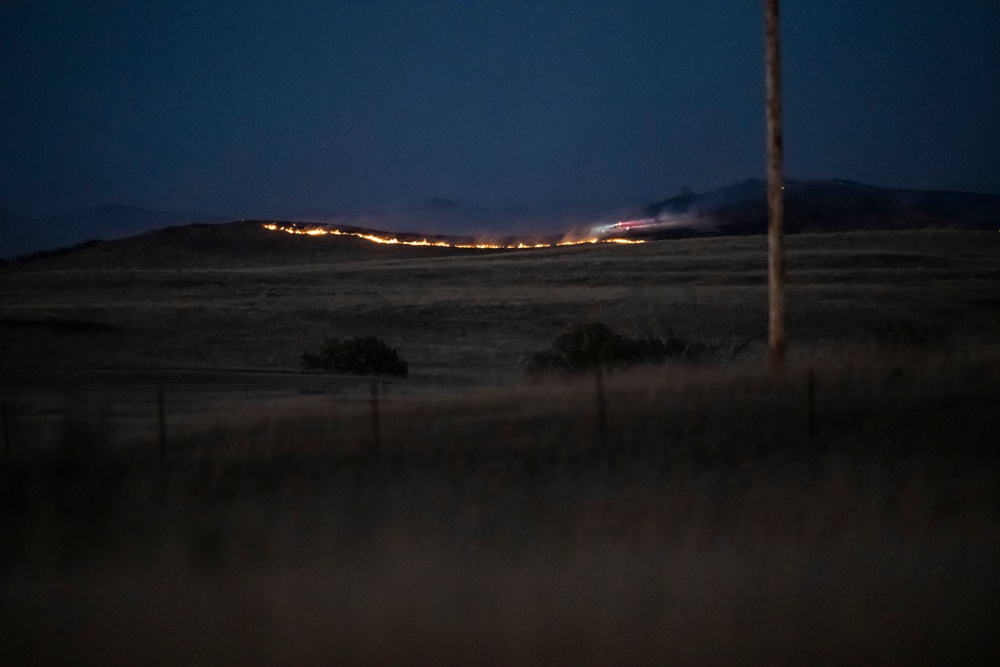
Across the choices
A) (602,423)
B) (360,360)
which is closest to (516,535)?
(602,423)

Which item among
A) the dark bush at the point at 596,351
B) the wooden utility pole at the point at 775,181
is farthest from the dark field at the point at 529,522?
the dark bush at the point at 596,351

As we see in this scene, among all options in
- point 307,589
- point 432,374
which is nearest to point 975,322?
point 432,374

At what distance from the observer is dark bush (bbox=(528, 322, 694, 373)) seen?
22359mm

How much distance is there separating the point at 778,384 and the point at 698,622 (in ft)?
24.4

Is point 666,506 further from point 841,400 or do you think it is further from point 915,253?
point 915,253

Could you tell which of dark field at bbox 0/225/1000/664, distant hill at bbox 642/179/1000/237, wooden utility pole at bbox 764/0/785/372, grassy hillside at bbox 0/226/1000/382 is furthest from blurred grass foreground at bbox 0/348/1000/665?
distant hill at bbox 642/179/1000/237

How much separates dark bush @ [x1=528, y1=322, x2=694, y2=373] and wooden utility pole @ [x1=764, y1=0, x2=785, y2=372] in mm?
6707

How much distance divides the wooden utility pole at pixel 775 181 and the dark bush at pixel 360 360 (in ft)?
44.7

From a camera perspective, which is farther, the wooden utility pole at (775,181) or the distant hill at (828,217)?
the distant hill at (828,217)

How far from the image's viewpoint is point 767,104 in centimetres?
1477

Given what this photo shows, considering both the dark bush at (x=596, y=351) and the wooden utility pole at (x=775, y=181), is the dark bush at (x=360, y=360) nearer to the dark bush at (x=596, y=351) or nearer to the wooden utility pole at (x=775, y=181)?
the dark bush at (x=596, y=351)

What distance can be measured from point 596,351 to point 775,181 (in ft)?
27.8

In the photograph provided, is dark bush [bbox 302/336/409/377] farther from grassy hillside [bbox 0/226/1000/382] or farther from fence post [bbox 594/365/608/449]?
fence post [bbox 594/365/608/449]

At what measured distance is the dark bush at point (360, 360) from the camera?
88.4ft
